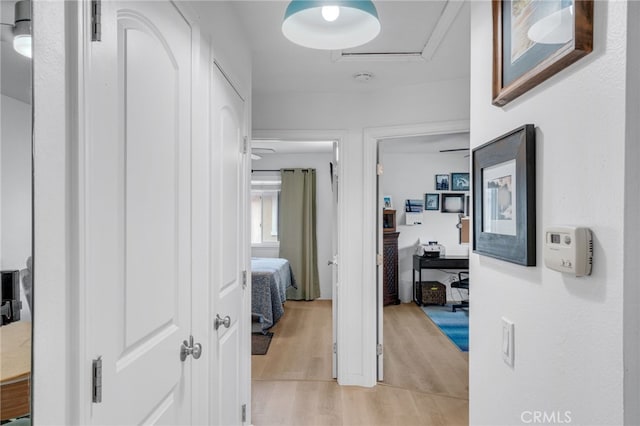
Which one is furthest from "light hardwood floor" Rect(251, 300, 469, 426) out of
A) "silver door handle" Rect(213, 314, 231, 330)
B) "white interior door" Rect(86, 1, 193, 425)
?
"white interior door" Rect(86, 1, 193, 425)

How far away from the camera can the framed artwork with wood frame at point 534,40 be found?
706 mm

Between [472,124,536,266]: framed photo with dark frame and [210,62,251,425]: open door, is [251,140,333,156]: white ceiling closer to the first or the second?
[210,62,251,425]: open door

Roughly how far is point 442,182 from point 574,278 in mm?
5564

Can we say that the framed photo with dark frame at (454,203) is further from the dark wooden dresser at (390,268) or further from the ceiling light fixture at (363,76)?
the ceiling light fixture at (363,76)

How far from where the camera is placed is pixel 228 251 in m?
1.92

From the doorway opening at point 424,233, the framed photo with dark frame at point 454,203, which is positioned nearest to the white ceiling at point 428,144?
the doorway opening at point 424,233

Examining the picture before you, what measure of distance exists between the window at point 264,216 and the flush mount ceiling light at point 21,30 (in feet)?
19.1

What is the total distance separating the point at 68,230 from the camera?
760 millimetres

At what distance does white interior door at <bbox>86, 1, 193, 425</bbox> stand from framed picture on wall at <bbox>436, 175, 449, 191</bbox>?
207 inches

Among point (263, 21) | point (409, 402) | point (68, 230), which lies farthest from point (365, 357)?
point (68, 230)

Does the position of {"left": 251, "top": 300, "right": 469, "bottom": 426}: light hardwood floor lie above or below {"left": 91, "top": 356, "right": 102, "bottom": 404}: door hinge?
below

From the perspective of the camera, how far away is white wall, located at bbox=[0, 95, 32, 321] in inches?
25.5

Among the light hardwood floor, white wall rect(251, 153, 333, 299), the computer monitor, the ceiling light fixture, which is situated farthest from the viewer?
white wall rect(251, 153, 333, 299)

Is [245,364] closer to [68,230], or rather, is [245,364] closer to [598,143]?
[68,230]
